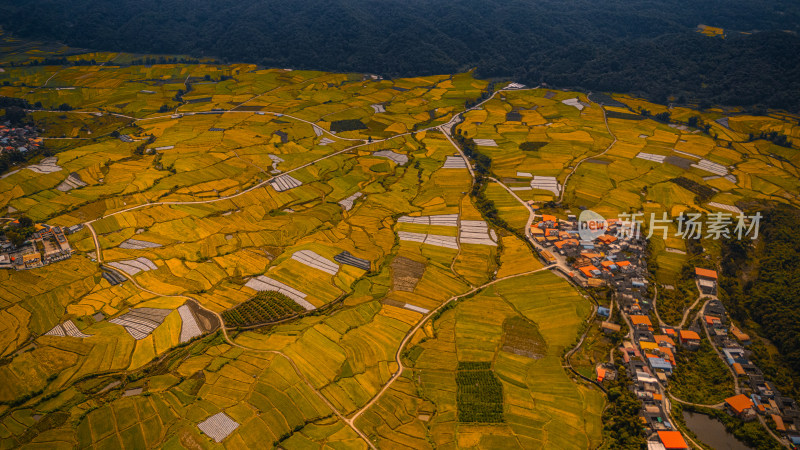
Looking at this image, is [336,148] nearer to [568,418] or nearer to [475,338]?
[475,338]

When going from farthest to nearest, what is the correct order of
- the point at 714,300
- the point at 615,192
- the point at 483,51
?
1. the point at 483,51
2. the point at 615,192
3. the point at 714,300

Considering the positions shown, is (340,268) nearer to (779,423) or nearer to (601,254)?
(601,254)

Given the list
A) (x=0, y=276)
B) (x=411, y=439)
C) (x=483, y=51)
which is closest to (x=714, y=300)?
(x=411, y=439)

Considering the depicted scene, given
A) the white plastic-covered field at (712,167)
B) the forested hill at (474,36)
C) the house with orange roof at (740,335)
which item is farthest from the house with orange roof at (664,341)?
the forested hill at (474,36)

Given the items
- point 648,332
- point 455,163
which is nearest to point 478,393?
point 648,332

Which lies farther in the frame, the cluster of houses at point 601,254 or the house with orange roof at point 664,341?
the cluster of houses at point 601,254

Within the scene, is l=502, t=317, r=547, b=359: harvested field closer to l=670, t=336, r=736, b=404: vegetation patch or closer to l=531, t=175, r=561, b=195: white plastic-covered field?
l=670, t=336, r=736, b=404: vegetation patch

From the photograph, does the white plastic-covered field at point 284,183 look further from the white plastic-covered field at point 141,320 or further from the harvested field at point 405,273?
the white plastic-covered field at point 141,320

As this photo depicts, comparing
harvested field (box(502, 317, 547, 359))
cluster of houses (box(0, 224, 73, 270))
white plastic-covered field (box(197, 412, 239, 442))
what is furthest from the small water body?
cluster of houses (box(0, 224, 73, 270))
